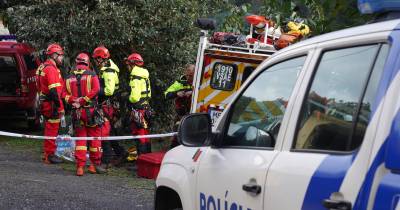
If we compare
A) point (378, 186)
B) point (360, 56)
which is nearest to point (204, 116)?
point (360, 56)

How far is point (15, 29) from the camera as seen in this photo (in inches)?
566

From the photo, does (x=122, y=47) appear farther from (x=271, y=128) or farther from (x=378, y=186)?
(x=378, y=186)

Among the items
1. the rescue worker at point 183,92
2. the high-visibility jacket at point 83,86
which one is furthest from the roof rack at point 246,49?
the high-visibility jacket at point 83,86

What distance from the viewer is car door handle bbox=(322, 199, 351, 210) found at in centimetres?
276

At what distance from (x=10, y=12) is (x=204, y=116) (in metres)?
10.8

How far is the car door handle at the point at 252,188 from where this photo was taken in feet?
11.4

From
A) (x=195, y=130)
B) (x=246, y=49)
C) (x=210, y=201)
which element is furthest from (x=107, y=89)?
(x=210, y=201)

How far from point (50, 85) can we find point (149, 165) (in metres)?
2.22

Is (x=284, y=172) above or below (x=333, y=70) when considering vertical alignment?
below

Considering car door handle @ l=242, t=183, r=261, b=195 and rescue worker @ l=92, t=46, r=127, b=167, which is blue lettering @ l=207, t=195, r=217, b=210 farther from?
rescue worker @ l=92, t=46, r=127, b=167

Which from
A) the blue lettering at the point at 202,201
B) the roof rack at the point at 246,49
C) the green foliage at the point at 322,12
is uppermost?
the green foliage at the point at 322,12

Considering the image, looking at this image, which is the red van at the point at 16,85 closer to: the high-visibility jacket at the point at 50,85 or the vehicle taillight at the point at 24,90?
the vehicle taillight at the point at 24,90

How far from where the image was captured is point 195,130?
4234 mm

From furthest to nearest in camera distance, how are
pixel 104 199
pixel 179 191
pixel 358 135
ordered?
pixel 104 199
pixel 179 191
pixel 358 135
